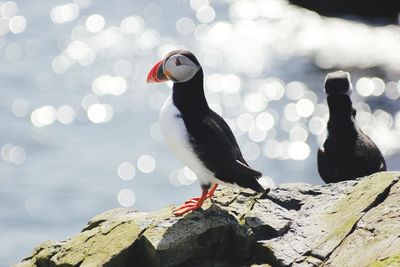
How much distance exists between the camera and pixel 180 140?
34.0ft

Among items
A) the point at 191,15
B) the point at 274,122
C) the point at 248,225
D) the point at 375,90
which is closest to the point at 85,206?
the point at 274,122

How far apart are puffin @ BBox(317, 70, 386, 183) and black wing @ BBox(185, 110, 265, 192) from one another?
2399 millimetres

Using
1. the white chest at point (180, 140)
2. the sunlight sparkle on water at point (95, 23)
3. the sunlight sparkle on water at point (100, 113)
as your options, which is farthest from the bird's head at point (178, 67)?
the sunlight sparkle on water at point (95, 23)

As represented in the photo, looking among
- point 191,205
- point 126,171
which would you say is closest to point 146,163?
point 126,171

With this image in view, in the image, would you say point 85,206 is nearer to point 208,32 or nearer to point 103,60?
point 103,60

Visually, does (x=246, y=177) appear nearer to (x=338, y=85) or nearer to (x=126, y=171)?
(x=338, y=85)

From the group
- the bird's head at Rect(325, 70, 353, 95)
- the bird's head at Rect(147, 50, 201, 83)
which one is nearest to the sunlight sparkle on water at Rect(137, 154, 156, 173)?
the bird's head at Rect(325, 70, 353, 95)

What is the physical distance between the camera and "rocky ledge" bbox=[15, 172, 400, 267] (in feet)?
30.8

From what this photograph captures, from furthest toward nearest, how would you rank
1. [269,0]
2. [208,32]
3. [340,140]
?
[269,0], [208,32], [340,140]

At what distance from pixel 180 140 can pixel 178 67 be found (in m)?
0.82

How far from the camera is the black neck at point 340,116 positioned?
12844 millimetres

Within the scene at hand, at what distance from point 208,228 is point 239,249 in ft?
1.24

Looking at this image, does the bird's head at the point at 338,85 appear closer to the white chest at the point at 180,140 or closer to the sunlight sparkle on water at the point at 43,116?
the white chest at the point at 180,140

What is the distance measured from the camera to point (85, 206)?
2377 centimetres
